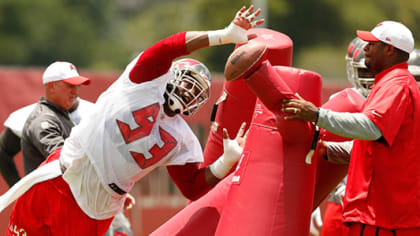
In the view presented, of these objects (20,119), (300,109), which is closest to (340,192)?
(300,109)

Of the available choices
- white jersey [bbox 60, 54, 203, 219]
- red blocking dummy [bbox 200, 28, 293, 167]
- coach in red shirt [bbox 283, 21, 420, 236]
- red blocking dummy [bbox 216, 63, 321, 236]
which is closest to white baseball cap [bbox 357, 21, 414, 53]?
coach in red shirt [bbox 283, 21, 420, 236]

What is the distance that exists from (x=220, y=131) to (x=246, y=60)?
3.87 ft

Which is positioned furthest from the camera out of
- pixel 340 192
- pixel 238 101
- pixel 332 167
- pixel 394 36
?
pixel 340 192

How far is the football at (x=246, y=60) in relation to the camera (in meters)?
3.87

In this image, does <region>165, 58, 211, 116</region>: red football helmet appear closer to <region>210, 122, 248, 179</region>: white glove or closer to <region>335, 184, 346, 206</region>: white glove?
<region>210, 122, 248, 179</region>: white glove

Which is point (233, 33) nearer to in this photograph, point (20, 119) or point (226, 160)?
point (226, 160)

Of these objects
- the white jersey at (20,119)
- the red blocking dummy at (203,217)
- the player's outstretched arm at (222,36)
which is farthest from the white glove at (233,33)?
the white jersey at (20,119)

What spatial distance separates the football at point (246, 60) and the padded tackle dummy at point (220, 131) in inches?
28.9

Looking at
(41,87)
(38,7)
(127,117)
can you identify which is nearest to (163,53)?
(127,117)

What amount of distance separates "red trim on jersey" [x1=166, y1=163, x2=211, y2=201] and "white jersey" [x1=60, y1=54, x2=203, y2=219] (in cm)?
8

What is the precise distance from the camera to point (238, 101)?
16.1ft

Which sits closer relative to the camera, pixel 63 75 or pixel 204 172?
pixel 204 172

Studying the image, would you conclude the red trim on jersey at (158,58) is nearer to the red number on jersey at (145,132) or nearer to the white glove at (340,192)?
the red number on jersey at (145,132)

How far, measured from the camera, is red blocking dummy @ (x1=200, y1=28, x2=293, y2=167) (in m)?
4.71
